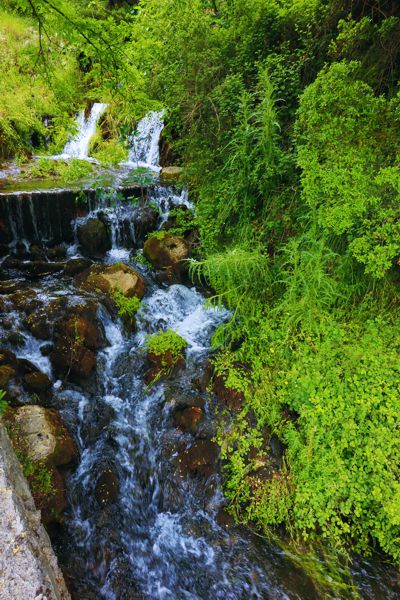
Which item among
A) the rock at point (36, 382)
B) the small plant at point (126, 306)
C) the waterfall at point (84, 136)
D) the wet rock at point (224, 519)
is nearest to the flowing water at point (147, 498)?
the wet rock at point (224, 519)

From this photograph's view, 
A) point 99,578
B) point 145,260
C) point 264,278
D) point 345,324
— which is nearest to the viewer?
point 99,578

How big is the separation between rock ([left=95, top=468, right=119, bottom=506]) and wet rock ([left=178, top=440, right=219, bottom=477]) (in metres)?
0.73

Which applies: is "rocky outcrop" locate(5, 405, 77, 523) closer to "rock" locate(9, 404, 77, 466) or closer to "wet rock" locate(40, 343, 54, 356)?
"rock" locate(9, 404, 77, 466)

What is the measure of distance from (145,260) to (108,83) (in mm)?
3624

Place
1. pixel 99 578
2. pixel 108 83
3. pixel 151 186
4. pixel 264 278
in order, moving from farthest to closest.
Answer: pixel 151 186
pixel 264 278
pixel 108 83
pixel 99 578

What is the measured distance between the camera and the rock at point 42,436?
3.25 m

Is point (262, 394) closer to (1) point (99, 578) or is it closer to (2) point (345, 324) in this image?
(2) point (345, 324)

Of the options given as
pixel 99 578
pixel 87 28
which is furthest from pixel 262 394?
pixel 87 28

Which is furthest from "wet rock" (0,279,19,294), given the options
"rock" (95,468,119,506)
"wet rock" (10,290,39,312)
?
"rock" (95,468,119,506)

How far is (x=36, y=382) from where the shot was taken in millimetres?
4105

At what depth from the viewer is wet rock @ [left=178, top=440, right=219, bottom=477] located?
3574 millimetres

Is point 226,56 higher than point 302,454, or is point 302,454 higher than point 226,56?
point 226,56

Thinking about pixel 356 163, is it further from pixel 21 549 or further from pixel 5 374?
pixel 5 374

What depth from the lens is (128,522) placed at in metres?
3.36
